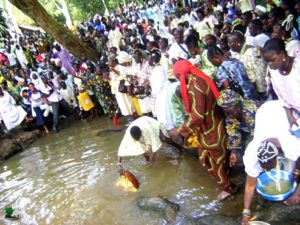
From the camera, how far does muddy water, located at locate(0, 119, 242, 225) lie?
4410 millimetres

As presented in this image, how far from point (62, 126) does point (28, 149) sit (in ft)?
4.62

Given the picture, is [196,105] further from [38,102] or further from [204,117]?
[38,102]

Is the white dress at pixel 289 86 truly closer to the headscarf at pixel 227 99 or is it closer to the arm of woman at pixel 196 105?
the headscarf at pixel 227 99

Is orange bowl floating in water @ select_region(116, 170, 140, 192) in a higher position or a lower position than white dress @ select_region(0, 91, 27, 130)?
lower

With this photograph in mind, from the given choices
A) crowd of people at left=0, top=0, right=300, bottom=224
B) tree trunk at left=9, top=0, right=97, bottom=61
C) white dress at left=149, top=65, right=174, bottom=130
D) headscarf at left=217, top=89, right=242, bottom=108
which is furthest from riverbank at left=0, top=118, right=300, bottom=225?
tree trunk at left=9, top=0, right=97, bottom=61

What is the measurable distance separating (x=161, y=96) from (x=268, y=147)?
2.69 meters

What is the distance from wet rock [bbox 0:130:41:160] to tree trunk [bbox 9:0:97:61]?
99.4 inches

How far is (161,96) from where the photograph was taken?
5.43m

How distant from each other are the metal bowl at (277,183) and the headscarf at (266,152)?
25cm

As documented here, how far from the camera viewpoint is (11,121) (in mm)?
9367

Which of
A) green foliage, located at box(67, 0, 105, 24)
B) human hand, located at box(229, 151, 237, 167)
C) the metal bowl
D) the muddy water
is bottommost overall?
the muddy water

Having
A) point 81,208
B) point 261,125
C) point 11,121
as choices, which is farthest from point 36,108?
point 261,125

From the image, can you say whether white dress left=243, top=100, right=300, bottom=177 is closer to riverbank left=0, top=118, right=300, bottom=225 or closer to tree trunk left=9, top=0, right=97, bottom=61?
riverbank left=0, top=118, right=300, bottom=225

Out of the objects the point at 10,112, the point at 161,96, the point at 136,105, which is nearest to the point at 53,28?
the point at 10,112
